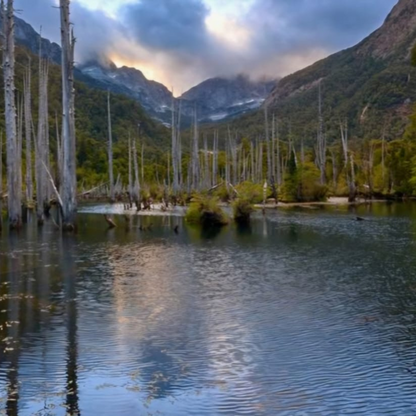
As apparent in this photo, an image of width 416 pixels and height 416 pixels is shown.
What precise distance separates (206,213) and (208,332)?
21237mm

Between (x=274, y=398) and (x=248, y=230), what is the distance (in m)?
21.3

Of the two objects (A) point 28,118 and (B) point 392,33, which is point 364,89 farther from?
(A) point 28,118

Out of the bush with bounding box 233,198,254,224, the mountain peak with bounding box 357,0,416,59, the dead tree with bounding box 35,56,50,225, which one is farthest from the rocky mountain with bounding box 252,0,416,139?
the dead tree with bounding box 35,56,50,225

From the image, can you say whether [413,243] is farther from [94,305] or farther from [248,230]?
[94,305]

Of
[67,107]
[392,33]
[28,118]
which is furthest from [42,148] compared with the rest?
[392,33]

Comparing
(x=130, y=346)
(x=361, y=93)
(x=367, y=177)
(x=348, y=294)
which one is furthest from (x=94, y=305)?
(x=361, y=93)

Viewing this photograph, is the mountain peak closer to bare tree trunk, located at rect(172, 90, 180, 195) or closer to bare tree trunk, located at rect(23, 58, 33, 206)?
bare tree trunk, located at rect(172, 90, 180, 195)

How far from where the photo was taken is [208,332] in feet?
32.1

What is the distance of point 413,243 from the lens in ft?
70.6

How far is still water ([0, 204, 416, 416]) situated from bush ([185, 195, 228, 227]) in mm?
11088

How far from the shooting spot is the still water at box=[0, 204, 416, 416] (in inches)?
274

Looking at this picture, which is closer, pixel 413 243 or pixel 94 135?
pixel 413 243

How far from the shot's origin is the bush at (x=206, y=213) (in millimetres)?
30844

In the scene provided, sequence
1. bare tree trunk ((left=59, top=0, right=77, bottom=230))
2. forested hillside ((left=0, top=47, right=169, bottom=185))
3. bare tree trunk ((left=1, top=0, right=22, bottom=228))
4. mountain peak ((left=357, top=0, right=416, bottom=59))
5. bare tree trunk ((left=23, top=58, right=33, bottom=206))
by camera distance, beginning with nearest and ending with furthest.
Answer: bare tree trunk ((left=1, top=0, right=22, bottom=228))
bare tree trunk ((left=59, top=0, right=77, bottom=230))
bare tree trunk ((left=23, top=58, right=33, bottom=206))
forested hillside ((left=0, top=47, right=169, bottom=185))
mountain peak ((left=357, top=0, right=416, bottom=59))
